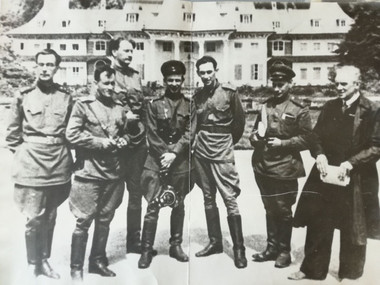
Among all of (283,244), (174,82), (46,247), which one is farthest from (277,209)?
(46,247)

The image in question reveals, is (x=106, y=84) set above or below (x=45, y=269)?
above

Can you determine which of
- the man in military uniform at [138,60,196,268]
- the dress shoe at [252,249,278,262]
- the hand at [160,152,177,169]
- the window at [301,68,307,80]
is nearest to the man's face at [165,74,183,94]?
the man in military uniform at [138,60,196,268]

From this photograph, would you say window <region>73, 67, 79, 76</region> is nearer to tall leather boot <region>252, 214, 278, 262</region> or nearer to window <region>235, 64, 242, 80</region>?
window <region>235, 64, 242, 80</region>

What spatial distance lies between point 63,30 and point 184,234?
391 mm

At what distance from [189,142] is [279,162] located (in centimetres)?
15

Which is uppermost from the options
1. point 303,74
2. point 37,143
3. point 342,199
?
point 303,74

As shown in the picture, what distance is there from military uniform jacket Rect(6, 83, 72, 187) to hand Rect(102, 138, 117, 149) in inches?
2.3

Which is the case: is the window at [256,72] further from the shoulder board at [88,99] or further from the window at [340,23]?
the shoulder board at [88,99]

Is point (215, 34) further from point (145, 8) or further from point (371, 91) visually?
point (371, 91)

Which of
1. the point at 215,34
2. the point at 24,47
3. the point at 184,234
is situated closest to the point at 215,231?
the point at 184,234

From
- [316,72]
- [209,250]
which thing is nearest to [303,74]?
[316,72]

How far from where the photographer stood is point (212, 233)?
854mm

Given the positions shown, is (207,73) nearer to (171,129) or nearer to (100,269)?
(171,129)

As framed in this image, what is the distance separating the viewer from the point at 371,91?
0.87 m
